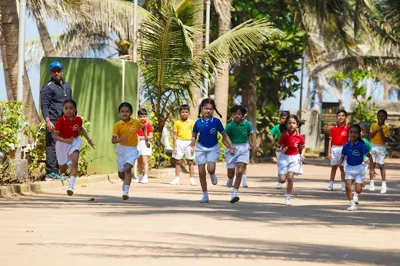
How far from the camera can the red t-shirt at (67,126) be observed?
16.6 meters

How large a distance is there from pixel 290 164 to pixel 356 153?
132 centimetres

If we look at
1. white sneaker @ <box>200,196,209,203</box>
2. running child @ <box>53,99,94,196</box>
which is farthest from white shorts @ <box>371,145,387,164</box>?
running child @ <box>53,99,94,196</box>

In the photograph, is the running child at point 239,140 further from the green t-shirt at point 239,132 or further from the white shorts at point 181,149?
the white shorts at point 181,149

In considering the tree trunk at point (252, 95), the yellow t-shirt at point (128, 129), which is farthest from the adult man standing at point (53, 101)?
the tree trunk at point (252, 95)

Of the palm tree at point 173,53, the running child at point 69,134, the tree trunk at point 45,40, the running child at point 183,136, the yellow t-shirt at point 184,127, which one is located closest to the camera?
the running child at point 69,134

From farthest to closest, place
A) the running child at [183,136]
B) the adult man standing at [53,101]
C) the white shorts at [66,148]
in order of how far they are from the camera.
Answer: the running child at [183,136]
the adult man standing at [53,101]
the white shorts at [66,148]

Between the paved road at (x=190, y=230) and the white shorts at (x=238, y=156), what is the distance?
0.62 m

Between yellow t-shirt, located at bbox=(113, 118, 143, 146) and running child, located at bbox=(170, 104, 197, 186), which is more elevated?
yellow t-shirt, located at bbox=(113, 118, 143, 146)

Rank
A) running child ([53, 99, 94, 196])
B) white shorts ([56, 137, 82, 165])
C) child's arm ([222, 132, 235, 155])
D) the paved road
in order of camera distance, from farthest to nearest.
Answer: white shorts ([56, 137, 82, 165]) → running child ([53, 99, 94, 196]) → child's arm ([222, 132, 235, 155]) → the paved road

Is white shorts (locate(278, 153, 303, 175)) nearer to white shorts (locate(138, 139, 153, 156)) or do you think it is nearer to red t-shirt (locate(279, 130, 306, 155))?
red t-shirt (locate(279, 130, 306, 155))

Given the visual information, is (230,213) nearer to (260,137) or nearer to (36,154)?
(36,154)

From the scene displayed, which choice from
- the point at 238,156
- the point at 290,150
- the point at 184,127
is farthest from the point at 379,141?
the point at 238,156

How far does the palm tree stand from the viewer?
26328 mm

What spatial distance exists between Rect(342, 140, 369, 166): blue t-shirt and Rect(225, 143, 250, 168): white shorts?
1.80 meters
